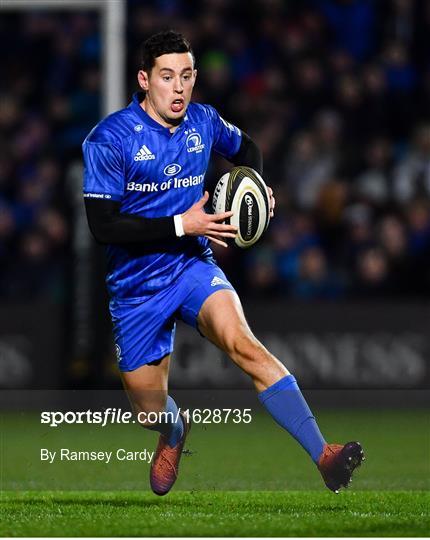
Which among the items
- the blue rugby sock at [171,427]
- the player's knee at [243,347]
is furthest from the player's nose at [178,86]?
the blue rugby sock at [171,427]

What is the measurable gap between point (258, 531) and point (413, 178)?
7225 mm

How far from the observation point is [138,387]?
24.3 ft

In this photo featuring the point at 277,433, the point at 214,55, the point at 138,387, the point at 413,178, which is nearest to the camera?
the point at 138,387

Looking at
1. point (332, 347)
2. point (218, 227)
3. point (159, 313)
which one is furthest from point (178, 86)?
point (332, 347)

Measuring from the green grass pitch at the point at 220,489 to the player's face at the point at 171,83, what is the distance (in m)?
1.73

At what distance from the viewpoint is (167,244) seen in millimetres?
7227

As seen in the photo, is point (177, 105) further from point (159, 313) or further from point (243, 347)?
point (243, 347)

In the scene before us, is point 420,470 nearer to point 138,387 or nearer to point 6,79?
point 138,387

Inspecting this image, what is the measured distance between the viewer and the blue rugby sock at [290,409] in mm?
6664

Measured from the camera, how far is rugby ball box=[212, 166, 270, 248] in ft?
22.9

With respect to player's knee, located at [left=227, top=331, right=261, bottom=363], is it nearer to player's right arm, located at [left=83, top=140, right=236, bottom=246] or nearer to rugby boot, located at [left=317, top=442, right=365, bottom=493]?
player's right arm, located at [left=83, top=140, right=236, bottom=246]

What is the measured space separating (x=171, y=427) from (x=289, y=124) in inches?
252

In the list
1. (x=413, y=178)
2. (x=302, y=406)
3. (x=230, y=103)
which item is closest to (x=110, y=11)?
(x=230, y=103)

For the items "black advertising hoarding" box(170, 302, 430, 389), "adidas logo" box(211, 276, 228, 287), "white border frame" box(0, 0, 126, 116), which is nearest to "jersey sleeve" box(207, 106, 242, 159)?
"adidas logo" box(211, 276, 228, 287)
